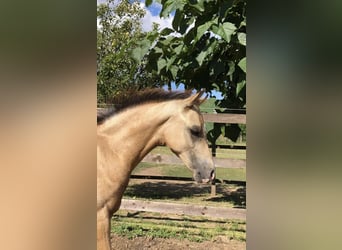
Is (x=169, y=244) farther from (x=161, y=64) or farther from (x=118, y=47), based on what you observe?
(x=118, y=47)

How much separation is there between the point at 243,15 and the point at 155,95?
0.55m

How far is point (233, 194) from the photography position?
1781mm

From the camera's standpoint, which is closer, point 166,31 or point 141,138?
point 166,31

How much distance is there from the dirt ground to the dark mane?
2.00 feet

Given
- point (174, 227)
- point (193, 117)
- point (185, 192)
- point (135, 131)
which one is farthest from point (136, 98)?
point (174, 227)

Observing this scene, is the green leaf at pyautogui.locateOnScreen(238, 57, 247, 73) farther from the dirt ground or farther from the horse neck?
the dirt ground

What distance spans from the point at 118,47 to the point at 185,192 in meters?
0.77

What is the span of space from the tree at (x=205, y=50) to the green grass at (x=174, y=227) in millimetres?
409

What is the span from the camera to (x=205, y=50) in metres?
1.82

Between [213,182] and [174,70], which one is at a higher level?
[174,70]

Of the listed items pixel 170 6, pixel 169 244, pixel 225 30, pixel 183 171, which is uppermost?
pixel 170 6

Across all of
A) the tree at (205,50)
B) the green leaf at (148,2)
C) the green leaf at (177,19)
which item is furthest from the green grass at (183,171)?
the green leaf at (148,2)
